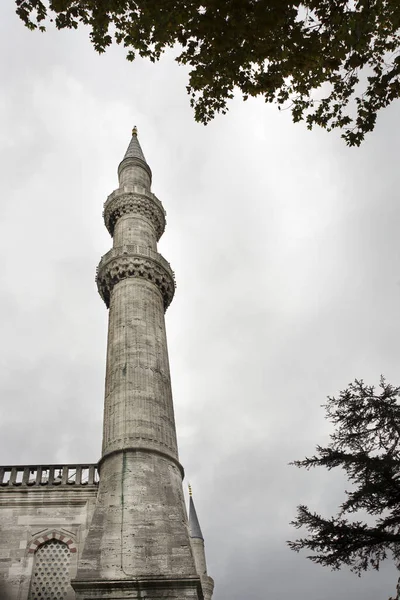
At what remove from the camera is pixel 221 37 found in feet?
22.8

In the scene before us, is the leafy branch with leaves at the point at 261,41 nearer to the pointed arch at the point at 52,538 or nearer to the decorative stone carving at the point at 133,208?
the pointed arch at the point at 52,538

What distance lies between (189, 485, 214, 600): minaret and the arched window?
9766mm

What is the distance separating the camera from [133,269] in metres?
23.2

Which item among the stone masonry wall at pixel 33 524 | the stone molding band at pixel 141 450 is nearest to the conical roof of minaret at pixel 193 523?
the stone masonry wall at pixel 33 524

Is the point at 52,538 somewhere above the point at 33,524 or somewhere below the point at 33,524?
below

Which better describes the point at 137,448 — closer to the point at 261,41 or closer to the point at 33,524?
the point at 33,524

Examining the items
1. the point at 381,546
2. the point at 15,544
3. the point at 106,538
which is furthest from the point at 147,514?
the point at 381,546

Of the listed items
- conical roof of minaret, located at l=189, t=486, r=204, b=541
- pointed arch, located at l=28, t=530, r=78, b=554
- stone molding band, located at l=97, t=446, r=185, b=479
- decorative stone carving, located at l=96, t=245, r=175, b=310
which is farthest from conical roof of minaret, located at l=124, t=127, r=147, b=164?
conical roof of minaret, located at l=189, t=486, r=204, b=541

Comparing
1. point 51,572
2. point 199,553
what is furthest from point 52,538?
point 199,553

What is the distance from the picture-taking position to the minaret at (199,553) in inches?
1096

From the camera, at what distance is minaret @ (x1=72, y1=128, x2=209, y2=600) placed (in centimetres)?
1434

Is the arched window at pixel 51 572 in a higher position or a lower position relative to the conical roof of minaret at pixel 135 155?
lower

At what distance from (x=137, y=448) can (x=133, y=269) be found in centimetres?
865

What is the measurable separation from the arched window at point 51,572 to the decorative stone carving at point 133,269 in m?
10.8
